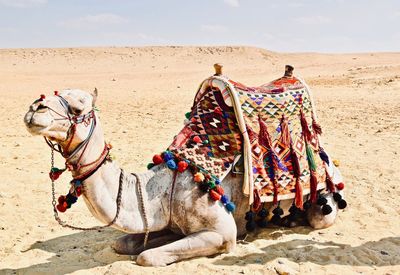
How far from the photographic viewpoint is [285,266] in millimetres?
4547

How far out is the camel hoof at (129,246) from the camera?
4.86m

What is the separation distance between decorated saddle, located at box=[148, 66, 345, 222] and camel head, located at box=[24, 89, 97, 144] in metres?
1.02

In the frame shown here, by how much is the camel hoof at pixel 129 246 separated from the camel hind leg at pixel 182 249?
367mm

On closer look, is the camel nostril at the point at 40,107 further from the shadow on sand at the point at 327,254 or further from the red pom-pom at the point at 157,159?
the shadow on sand at the point at 327,254

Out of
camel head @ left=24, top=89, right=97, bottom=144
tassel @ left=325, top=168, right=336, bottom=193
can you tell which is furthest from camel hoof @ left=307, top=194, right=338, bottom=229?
camel head @ left=24, top=89, right=97, bottom=144

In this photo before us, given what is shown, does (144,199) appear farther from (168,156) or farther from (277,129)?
(277,129)

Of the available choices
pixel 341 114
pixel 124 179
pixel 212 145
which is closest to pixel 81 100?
pixel 124 179

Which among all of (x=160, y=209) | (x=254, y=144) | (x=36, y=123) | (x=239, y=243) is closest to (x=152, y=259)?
(x=160, y=209)

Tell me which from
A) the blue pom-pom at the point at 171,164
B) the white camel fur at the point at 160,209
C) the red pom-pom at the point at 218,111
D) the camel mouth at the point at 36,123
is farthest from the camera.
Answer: the red pom-pom at the point at 218,111

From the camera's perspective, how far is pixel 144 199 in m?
4.45

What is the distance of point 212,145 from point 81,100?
1.43 meters

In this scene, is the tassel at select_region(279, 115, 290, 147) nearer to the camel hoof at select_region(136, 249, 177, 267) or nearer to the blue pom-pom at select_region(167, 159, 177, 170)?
the blue pom-pom at select_region(167, 159, 177, 170)

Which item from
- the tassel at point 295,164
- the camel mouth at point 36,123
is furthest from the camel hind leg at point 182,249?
the camel mouth at point 36,123

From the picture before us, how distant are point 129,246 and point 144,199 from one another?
2.29 feet
